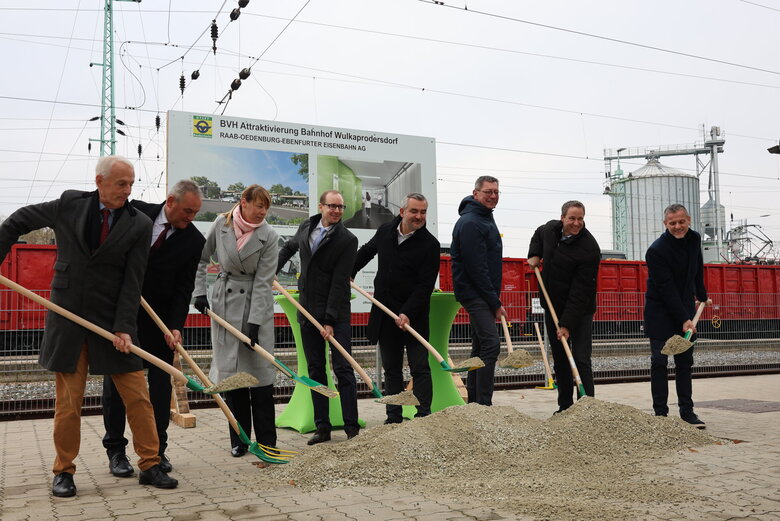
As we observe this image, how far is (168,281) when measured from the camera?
4.85m

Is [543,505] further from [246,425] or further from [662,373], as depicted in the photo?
[662,373]

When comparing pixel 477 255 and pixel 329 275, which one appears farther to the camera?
pixel 477 255

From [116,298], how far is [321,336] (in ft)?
6.82

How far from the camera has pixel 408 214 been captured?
241 inches

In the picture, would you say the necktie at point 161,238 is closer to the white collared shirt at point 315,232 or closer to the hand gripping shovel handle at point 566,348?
the white collared shirt at point 315,232

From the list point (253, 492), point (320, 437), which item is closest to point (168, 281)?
point (253, 492)

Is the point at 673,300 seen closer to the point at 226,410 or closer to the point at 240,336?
the point at 240,336

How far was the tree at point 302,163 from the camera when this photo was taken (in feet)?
43.8

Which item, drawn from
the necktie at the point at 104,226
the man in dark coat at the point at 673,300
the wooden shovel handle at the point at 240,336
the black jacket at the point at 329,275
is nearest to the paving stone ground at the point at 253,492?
the man in dark coat at the point at 673,300

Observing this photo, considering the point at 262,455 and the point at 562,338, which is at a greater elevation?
the point at 562,338

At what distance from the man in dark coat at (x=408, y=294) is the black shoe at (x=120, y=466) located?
227 cm

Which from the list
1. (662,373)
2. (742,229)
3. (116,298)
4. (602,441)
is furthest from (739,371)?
(742,229)

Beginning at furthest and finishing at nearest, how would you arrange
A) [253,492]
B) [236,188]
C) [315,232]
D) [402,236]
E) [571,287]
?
1. [236,188]
2. [571,287]
3. [402,236]
4. [315,232]
5. [253,492]

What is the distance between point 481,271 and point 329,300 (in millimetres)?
1405
